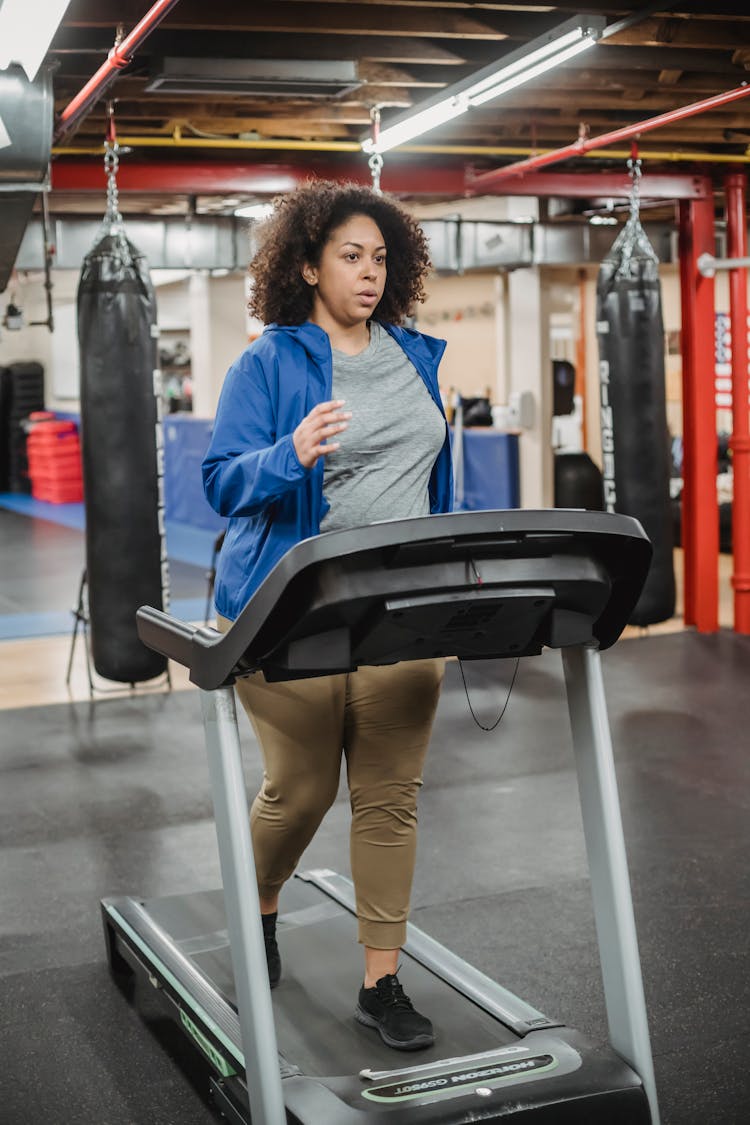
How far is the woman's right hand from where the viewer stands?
191cm

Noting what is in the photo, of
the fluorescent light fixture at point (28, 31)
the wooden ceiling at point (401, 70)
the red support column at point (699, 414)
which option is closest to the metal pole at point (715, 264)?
the red support column at point (699, 414)

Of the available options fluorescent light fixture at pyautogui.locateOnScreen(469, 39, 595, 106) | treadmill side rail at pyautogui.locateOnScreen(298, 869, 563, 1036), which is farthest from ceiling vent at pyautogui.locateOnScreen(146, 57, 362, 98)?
treadmill side rail at pyautogui.locateOnScreen(298, 869, 563, 1036)

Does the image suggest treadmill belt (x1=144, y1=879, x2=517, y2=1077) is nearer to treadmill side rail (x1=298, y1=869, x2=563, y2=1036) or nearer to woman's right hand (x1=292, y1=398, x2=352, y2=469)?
treadmill side rail (x1=298, y1=869, x2=563, y2=1036)

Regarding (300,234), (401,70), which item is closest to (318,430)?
(300,234)

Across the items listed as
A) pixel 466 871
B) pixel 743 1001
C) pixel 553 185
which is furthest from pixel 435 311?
pixel 743 1001

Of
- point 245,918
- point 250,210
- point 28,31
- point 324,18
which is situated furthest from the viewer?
point 250,210

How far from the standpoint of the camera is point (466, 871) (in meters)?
Answer: 3.69

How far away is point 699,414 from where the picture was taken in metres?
7.13

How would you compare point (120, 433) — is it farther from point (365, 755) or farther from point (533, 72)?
point (365, 755)

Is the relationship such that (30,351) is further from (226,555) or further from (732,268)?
(226,555)

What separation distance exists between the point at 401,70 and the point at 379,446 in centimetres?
332

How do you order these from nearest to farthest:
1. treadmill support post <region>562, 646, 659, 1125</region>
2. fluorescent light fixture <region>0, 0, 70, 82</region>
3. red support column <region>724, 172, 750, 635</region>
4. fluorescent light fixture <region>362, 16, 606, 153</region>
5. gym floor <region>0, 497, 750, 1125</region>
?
treadmill support post <region>562, 646, 659, 1125</region>
gym floor <region>0, 497, 750, 1125</region>
fluorescent light fixture <region>0, 0, 70, 82</region>
fluorescent light fixture <region>362, 16, 606, 153</region>
red support column <region>724, 172, 750, 635</region>

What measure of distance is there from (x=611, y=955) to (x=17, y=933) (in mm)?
1799

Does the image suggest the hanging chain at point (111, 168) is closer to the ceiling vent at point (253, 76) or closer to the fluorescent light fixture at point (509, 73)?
the ceiling vent at point (253, 76)
